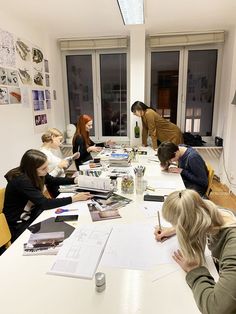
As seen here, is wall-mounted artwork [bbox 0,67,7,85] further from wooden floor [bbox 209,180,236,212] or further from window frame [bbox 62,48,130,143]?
wooden floor [bbox 209,180,236,212]

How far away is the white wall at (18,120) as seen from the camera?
120 inches

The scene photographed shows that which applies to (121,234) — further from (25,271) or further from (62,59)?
(62,59)

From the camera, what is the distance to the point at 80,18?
340 centimetres

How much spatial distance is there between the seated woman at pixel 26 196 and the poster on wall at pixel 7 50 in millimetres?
1721

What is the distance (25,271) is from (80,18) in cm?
336

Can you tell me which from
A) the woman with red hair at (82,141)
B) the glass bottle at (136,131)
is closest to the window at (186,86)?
the glass bottle at (136,131)

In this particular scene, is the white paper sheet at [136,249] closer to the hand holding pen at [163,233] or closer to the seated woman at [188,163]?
the hand holding pen at [163,233]

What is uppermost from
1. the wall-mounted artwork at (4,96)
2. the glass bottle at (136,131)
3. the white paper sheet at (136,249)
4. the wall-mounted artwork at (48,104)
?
the wall-mounted artwork at (4,96)

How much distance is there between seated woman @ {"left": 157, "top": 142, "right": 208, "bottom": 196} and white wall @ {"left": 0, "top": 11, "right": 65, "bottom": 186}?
1966mm

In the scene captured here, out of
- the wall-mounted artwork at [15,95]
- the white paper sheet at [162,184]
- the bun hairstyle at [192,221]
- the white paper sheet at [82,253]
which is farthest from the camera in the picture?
the wall-mounted artwork at [15,95]

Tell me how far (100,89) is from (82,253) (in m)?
3.96

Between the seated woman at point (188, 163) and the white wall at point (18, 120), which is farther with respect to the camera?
the white wall at point (18, 120)

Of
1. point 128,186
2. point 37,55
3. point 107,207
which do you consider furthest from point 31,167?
point 37,55

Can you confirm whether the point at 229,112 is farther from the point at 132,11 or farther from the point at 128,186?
the point at 128,186
